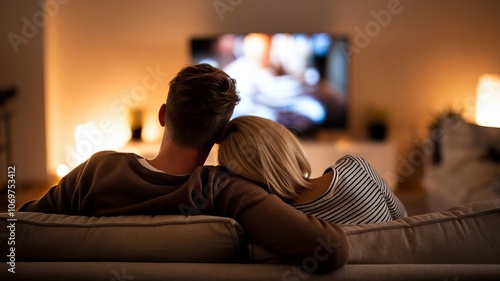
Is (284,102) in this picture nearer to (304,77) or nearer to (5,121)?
(304,77)

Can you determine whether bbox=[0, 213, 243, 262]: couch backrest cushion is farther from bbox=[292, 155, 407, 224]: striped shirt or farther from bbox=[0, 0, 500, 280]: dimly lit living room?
bbox=[0, 0, 500, 280]: dimly lit living room

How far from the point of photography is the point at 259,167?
1218 millimetres

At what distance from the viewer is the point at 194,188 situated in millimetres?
1157

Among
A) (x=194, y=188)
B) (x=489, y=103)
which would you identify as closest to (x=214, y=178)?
(x=194, y=188)

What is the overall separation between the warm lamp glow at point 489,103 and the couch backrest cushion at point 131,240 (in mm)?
3511

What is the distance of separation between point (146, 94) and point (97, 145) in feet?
2.16

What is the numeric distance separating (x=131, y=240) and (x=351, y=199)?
0.50 metres

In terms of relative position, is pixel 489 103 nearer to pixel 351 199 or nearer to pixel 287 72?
pixel 287 72

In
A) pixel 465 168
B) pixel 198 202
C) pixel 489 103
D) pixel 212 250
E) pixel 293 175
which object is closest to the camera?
pixel 212 250

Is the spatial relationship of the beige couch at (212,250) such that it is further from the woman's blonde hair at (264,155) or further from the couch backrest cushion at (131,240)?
the woman's blonde hair at (264,155)

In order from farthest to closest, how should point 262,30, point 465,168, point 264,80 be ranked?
point 262,30, point 264,80, point 465,168

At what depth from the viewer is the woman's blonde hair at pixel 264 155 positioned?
1.22 meters

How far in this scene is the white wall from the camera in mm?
5195

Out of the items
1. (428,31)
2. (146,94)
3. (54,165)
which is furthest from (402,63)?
(54,165)
